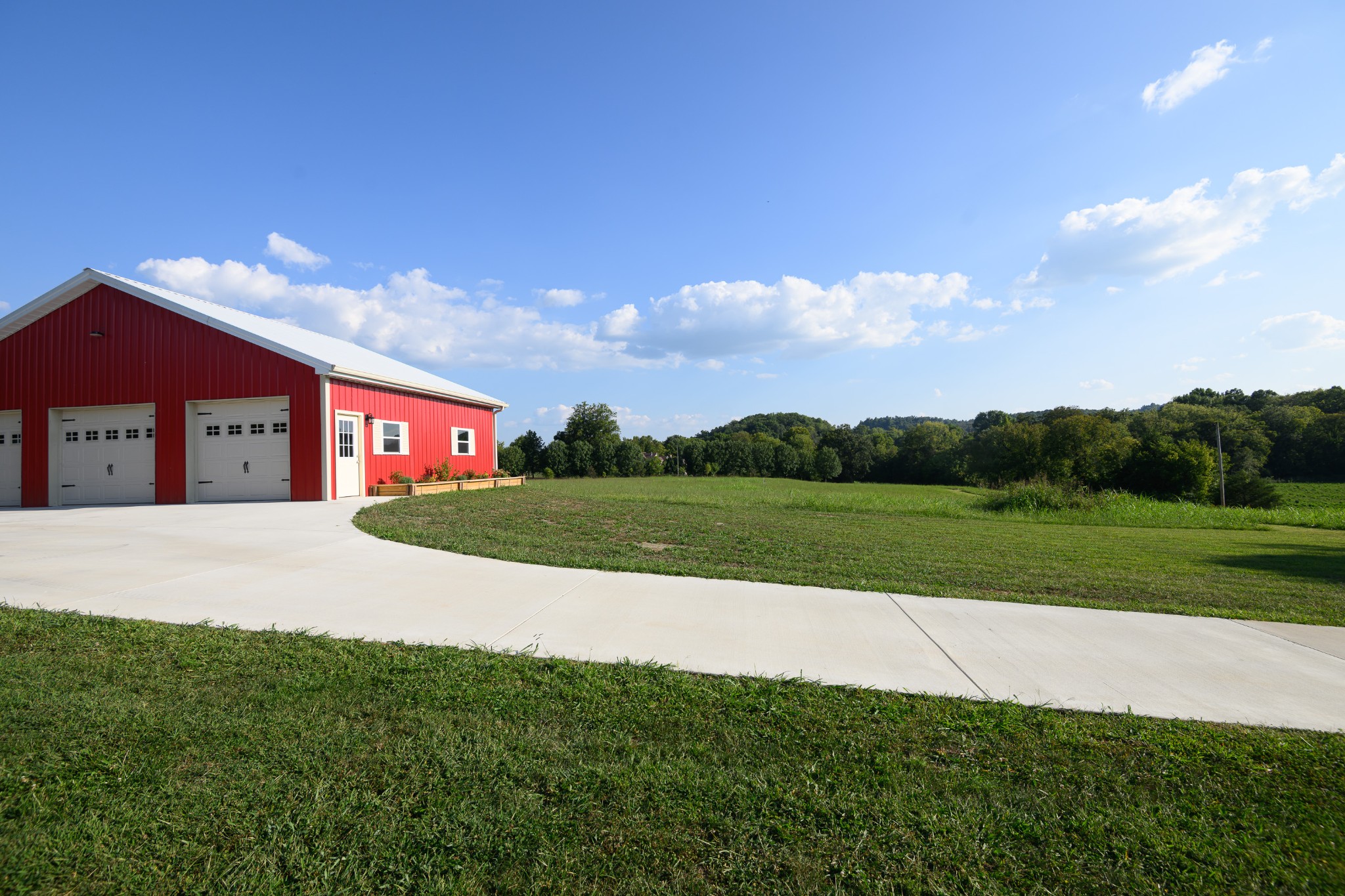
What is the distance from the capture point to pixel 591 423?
6194 cm

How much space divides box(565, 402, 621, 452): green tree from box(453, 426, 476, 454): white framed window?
38.6 m

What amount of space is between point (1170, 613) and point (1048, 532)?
7.78 meters

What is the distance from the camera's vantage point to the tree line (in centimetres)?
3884

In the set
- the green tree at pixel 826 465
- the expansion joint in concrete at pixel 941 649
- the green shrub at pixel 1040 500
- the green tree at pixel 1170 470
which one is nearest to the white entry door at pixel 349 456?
the expansion joint in concrete at pixel 941 649

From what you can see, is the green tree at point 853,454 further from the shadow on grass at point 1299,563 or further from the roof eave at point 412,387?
the shadow on grass at point 1299,563

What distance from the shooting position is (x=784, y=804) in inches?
92.4

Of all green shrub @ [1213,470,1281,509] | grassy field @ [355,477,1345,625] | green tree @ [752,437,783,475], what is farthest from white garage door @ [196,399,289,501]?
green tree @ [752,437,783,475]

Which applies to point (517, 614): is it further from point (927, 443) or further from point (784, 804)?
point (927, 443)

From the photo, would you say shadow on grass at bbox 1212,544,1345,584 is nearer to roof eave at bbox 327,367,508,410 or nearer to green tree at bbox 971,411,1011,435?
roof eave at bbox 327,367,508,410

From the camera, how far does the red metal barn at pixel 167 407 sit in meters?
14.1

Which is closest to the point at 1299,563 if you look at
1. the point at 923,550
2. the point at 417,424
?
the point at 923,550

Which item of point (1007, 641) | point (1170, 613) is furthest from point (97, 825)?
point (1170, 613)

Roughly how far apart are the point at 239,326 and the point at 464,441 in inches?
297

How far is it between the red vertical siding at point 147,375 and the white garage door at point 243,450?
0.30 meters
